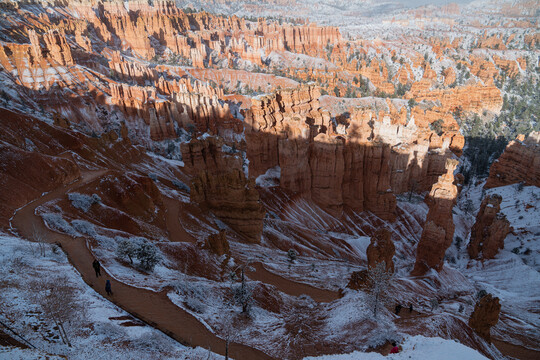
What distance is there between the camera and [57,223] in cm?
1958

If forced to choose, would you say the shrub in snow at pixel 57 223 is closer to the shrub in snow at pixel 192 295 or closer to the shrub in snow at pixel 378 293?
the shrub in snow at pixel 192 295

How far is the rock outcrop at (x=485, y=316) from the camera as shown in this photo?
826 inches

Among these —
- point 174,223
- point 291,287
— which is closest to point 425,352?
point 291,287

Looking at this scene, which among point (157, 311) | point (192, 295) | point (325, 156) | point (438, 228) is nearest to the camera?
point (157, 311)

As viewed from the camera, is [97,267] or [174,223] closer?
[97,267]

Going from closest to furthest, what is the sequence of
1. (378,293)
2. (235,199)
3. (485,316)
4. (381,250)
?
1. (378,293)
2. (485,316)
3. (381,250)
4. (235,199)

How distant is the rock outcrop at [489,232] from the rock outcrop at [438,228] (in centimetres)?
1000

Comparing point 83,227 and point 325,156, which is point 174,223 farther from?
point 325,156

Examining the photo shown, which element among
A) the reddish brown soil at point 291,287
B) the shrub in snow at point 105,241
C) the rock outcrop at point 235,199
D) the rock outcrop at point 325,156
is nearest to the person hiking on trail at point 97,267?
the shrub in snow at point 105,241

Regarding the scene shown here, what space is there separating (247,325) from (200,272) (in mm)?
6417

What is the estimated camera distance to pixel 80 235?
18.9 m

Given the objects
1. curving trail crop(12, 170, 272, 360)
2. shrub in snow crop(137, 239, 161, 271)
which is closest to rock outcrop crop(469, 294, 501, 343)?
curving trail crop(12, 170, 272, 360)

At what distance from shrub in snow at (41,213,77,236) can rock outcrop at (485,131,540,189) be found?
240 feet

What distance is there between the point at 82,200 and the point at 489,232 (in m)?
48.8
